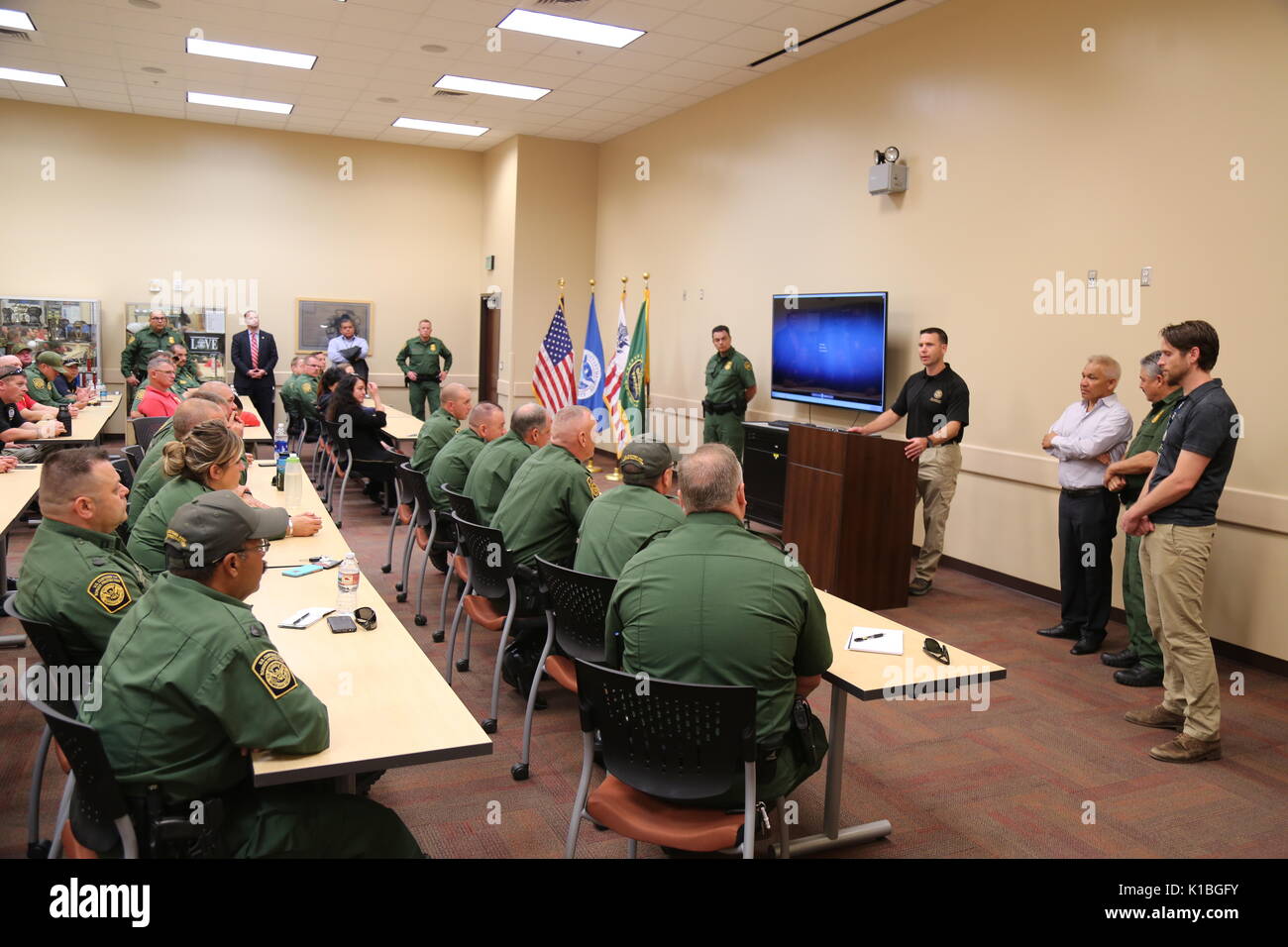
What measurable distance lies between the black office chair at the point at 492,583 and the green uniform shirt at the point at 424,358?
8568mm

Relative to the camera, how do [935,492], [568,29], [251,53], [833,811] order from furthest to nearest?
[251,53], [568,29], [935,492], [833,811]

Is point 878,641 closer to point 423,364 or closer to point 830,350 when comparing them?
point 830,350

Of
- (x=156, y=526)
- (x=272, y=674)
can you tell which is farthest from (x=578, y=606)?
(x=156, y=526)

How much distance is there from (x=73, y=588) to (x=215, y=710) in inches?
39.1

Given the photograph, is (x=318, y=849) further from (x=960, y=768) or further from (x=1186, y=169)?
(x=1186, y=169)

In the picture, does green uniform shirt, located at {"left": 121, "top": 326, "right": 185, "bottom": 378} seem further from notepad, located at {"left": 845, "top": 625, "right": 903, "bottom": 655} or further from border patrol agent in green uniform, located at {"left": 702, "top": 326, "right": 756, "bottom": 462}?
notepad, located at {"left": 845, "top": 625, "right": 903, "bottom": 655}

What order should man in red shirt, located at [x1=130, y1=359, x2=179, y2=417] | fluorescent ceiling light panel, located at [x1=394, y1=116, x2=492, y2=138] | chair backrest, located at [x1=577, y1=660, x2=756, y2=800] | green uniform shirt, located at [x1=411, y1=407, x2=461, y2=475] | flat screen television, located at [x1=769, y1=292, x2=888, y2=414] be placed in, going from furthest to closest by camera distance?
1. fluorescent ceiling light panel, located at [x1=394, y1=116, x2=492, y2=138]
2. flat screen television, located at [x1=769, y1=292, x2=888, y2=414]
3. man in red shirt, located at [x1=130, y1=359, x2=179, y2=417]
4. green uniform shirt, located at [x1=411, y1=407, x2=461, y2=475]
5. chair backrest, located at [x1=577, y1=660, x2=756, y2=800]

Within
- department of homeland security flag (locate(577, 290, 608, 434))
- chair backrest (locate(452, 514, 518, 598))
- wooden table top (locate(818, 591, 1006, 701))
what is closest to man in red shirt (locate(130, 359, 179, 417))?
chair backrest (locate(452, 514, 518, 598))

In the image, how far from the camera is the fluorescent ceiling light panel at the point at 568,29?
25.1ft

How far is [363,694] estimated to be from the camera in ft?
7.88

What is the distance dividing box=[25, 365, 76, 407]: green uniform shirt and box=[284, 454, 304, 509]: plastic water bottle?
13.0 ft

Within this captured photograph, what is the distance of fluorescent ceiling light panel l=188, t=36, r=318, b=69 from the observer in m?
8.86

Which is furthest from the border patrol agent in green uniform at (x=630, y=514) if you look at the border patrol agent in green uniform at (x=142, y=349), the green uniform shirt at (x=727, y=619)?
the border patrol agent in green uniform at (x=142, y=349)
